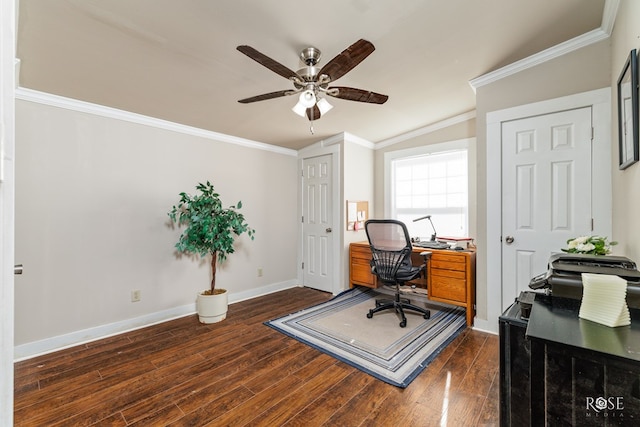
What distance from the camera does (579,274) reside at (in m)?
1.17

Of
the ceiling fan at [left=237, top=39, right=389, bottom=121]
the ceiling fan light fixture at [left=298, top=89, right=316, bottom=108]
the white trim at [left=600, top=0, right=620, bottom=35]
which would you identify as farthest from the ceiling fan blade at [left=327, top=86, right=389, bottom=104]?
the white trim at [left=600, top=0, right=620, bottom=35]

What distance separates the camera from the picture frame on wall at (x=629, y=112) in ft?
4.50

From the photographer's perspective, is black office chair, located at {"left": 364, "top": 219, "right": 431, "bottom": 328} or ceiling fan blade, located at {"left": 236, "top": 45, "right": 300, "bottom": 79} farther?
black office chair, located at {"left": 364, "top": 219, "right": 431, "bottom": 328}

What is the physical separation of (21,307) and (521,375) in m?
3.42

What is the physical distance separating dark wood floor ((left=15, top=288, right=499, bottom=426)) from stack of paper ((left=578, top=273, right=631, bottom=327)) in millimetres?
975

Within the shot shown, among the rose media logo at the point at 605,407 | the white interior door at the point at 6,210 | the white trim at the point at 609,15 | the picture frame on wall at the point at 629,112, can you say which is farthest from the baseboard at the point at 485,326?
the white interior door at the point at 6,210

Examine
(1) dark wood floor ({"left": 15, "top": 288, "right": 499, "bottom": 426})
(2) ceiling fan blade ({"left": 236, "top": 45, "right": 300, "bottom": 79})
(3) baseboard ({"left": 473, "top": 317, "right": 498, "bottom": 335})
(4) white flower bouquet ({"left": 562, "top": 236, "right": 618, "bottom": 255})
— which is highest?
(2) ceiling fan blade ({"left": 236, "top": 45, "right": 300, "bottom": 79})

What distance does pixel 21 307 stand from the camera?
222cm

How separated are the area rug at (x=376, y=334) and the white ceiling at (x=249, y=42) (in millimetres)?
2250

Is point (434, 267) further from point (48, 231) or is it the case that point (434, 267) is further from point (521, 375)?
point (48, 231)

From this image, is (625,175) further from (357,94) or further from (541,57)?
(357,94)

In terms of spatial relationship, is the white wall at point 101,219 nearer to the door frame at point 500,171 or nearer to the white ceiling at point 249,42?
the white ceiling at point 249,42

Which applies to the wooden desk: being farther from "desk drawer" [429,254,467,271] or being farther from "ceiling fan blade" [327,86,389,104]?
"ceiling fan blade" [327,86,389,104]

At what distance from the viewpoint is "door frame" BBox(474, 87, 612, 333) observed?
208 cm
